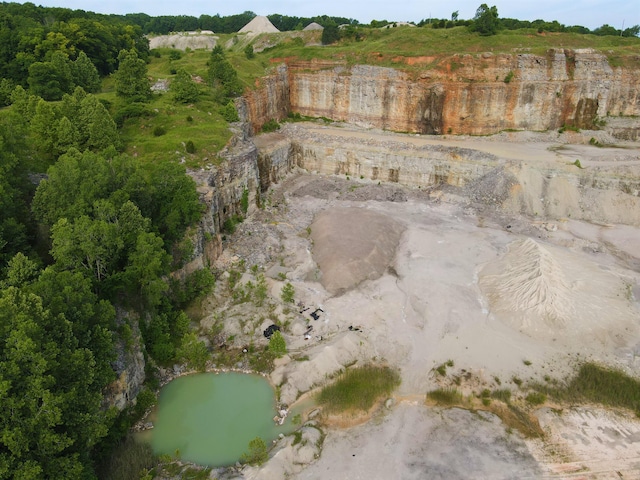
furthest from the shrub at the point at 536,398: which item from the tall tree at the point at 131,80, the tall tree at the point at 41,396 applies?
the tall tree at the point at 131,80

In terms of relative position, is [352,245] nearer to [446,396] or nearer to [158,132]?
[446,396]

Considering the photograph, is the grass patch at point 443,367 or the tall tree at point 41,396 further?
the grass patch at point 443,367

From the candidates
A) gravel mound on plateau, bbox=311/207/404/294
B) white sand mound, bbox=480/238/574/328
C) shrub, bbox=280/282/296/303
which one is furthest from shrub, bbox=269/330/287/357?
white sand mound, bbox=480/238/574/328

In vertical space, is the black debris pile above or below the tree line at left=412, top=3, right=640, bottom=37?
below

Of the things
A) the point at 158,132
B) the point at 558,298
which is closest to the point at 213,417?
the point at 558,298

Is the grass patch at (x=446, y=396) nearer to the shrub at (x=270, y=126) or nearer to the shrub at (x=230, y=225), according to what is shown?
the shrub at (x=230, y=225)

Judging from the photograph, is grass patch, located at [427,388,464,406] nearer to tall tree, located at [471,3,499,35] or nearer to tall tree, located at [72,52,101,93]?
tall tree, located at [72,52,101,93]

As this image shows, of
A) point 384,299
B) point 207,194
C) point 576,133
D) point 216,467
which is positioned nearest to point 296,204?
point 207,194
